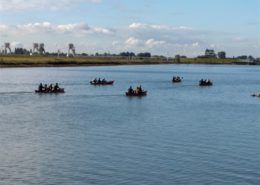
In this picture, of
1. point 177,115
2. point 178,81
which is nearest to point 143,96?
point 177,115

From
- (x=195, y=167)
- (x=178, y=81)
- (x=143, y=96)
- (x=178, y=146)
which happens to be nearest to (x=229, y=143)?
(x=178, y=146)

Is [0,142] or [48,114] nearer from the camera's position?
[0,142]

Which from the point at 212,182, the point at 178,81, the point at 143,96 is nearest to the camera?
the point at 212,182

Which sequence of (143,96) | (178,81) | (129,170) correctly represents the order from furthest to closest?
(178,81), (143,96), (129,170)

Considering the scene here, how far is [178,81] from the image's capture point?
124 m

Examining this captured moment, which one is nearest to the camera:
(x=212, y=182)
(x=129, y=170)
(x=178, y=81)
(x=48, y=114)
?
(x=212, y=182)

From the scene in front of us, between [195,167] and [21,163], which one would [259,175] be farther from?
[21,163]

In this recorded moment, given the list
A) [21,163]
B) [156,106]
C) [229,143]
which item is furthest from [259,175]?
[156,106]

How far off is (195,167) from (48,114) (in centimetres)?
2828

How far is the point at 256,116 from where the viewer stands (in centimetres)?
5897

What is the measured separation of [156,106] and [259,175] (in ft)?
127

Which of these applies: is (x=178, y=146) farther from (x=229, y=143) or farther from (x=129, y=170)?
(x=129, y=170)

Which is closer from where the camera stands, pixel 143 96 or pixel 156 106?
pixel 156 106

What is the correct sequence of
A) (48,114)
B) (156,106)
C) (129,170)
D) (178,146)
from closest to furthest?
1. (129,170)
2. (178,146)
3. (48,114)
4. (156,106)
